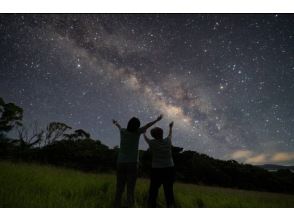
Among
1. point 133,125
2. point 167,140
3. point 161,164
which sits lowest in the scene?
point 161,164

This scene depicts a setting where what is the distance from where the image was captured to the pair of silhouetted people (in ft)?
13.8

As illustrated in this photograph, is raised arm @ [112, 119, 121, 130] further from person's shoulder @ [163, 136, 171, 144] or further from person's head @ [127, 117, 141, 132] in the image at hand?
person's shoulder @ [163, 136, 171, 144]

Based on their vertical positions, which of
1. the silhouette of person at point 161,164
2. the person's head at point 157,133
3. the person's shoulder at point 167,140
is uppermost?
the person's head at point 157,133

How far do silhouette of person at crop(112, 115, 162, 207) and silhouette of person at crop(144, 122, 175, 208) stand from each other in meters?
0.22

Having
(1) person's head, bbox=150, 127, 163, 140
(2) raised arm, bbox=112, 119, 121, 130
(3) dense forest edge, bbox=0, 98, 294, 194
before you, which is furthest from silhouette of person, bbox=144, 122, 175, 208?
(3) dense forest edge, bbox=0, 98, 294, 194

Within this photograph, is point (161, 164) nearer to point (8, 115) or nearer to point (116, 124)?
point (116, 124)

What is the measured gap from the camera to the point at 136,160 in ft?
14.0

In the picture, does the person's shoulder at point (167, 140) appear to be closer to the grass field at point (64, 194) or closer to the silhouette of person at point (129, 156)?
the silhouette of person at point (129, 156)

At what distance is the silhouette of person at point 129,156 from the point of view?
13.9ft

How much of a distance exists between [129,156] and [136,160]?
0.42 feet

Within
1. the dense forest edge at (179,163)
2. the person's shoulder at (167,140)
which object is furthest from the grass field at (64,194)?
the dense forest edge at (179,163)

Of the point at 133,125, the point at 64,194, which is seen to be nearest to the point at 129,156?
the point at 133,125
